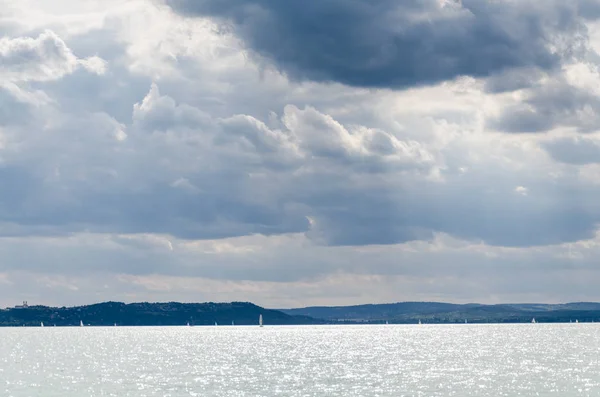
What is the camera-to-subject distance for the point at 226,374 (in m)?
196

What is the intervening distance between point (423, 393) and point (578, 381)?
3875 cm

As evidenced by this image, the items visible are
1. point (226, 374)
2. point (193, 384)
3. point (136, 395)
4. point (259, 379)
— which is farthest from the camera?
point (226, 374)

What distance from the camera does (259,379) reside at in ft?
597

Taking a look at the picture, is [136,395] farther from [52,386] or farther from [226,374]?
[226,374]

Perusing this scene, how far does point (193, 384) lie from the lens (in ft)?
554

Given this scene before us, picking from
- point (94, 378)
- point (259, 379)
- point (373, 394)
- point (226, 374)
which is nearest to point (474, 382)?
point (373, 394)

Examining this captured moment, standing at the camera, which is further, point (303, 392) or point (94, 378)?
point (94, 378)

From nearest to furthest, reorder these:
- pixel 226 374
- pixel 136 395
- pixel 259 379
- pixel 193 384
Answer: pixel 136 395 → pixel 193 384 → pixel 259 379 → pixel 226 374

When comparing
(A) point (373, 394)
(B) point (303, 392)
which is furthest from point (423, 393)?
(B) point (303, 392)

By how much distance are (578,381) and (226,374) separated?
71365mm

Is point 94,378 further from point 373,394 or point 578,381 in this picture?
point 578,381

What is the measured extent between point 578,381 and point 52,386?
317ft

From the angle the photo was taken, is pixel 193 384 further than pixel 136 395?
Yes

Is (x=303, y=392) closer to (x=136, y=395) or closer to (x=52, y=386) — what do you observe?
(x=136, y=395)
